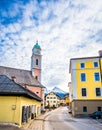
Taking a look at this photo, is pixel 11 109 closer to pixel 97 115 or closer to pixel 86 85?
pixel 97 115

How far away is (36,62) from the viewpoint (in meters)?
54.8

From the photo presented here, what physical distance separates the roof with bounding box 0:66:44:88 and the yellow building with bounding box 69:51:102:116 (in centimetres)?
1900

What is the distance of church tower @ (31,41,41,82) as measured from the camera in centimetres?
5297

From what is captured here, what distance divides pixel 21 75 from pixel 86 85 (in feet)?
77.7

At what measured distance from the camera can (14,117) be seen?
46.9 ft

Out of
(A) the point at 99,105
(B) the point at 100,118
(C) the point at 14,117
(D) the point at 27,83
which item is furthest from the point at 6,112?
(D) the point at 27,83

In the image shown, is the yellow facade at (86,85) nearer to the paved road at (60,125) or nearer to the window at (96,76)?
the window at (96,76)

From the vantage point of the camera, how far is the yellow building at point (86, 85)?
30125mm

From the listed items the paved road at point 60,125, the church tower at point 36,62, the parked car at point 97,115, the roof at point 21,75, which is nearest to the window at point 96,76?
the parked car at point 97,115

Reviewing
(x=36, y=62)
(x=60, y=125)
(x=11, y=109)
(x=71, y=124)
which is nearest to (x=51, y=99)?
(x=36, y=62)

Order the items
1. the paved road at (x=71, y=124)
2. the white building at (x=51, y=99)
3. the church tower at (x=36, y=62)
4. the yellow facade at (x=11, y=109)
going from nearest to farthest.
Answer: the yellow facade at (x=11, y=109) < the paved road at (x=71, y=124) < the church tower at (x=36, y=62) < the white building at (x=51, y=99)

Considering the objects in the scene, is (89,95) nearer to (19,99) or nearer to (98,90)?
(98,90)

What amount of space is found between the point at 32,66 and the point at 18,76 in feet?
24.0

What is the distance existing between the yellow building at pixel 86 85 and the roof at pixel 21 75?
62.3 feet
